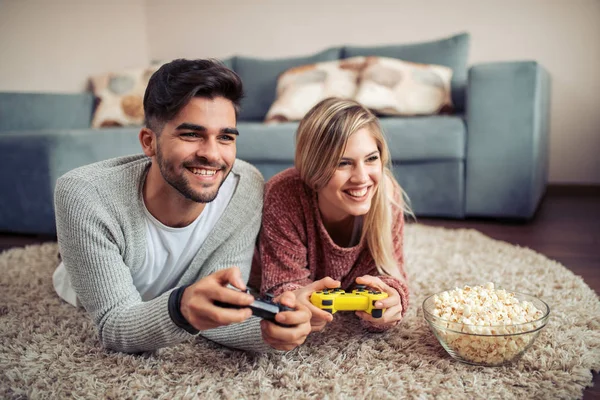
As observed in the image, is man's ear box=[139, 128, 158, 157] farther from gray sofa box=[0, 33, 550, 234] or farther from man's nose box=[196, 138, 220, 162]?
gray sofa box=[0, 33, 550, 234]

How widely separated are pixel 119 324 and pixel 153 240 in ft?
0.72

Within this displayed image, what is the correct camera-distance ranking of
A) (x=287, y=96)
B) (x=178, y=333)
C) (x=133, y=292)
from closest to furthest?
(x=178, y=333) < (x=133, y=292) < (x=287, y=96)

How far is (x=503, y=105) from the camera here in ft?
7.01

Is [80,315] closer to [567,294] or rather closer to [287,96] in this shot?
[567,294]

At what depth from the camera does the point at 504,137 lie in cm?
215

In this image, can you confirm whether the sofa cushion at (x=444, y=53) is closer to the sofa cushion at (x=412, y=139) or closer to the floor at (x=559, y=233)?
the sofa cushion at (x=412, y=139)

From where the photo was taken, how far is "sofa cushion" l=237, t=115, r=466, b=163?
7.19 ft

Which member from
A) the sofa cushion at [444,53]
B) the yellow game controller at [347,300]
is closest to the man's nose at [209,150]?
the yellow game controller at [347,300]

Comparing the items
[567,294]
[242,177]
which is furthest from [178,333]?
[567,294]

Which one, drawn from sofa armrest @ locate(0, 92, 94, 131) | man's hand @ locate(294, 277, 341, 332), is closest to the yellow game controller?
man's hand @ locate(294, 277, 341, 332)

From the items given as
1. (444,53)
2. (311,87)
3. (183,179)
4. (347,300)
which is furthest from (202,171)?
(444,53)

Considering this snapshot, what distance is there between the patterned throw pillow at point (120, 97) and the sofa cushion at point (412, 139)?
0.91 meters

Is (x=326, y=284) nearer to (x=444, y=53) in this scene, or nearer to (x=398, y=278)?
(x=398, y=278)

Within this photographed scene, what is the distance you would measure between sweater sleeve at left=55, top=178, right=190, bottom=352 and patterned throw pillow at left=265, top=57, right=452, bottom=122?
5.26 ft
